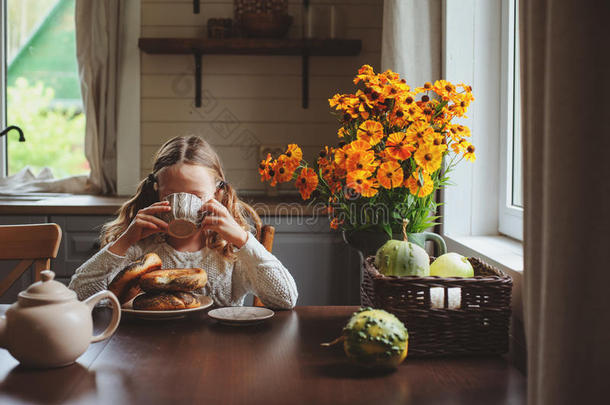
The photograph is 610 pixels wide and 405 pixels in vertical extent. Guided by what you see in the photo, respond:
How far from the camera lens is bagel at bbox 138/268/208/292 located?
1.20 metres

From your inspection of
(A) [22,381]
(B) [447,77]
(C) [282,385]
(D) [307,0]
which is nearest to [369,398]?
(C) [282,385]

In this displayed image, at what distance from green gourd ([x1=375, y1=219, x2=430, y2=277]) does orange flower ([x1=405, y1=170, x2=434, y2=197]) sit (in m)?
0.11

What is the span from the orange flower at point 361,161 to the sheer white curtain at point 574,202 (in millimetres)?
462

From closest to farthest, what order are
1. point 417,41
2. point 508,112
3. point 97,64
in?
point 508,112 < point 417,41 < point 97,64

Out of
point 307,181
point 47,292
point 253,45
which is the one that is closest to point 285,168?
point 307,181

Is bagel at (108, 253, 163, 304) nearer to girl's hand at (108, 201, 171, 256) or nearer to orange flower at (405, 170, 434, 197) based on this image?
girl's hand at (108, 201, 171, 256)

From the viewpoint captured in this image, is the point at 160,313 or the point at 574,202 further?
the point at 160,313

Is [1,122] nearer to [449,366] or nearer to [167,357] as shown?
[167,357]

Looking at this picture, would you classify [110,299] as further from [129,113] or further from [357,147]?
[129,113]

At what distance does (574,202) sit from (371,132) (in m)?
0.56

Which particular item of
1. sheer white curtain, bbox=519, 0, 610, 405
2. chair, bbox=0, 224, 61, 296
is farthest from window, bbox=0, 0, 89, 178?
sheer white curtain, bbox=519, 0, 610, 405

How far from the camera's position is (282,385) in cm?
88

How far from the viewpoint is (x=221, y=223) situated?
143 centimetres

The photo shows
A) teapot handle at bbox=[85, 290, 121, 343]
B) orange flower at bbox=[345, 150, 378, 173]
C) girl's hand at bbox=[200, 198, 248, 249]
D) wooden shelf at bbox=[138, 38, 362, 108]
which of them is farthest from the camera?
wooden shelf at bbox=[138, 38, 362, 108]
